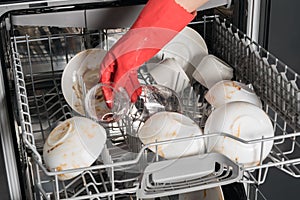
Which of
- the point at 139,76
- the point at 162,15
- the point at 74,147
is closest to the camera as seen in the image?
the point at 74,147

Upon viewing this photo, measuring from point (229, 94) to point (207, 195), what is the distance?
0.22 m

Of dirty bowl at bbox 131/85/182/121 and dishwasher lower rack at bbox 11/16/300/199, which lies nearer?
dishwasher lower rack at bbox 11/16/300/199

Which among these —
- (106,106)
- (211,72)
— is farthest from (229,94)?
(106,106)

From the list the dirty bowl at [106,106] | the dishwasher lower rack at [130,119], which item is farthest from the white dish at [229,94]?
the dirty bowl at [106,106]

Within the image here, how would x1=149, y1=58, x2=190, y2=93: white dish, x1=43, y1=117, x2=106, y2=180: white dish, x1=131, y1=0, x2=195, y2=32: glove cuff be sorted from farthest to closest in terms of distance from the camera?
x1=149, y1=58, x2=190, y2=93: white dish → x1=131, y1=0, x2=195, y2=32: glove cuff → x1=43, y1=117, x2=106, y2=180: white dish

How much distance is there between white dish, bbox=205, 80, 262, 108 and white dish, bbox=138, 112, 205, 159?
0.34ft

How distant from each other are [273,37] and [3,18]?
52cm

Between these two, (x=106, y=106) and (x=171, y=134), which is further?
(x=106, y=106)

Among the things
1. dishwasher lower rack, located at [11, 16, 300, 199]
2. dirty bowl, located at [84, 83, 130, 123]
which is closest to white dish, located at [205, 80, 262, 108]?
dishwasher lower rack, located at [11, 16, 300, 199]

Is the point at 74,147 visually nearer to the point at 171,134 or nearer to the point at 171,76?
the point at 171,134

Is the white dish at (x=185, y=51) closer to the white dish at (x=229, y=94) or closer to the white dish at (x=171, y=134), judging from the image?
the white dish at (x=229, y=94)

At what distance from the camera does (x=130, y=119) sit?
906mm

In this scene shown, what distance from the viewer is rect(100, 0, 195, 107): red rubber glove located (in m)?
0.85

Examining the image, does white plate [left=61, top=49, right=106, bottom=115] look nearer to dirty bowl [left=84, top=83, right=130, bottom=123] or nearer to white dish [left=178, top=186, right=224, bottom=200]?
dirty bowl [left=84, top=83, right=130, bottom=123]
